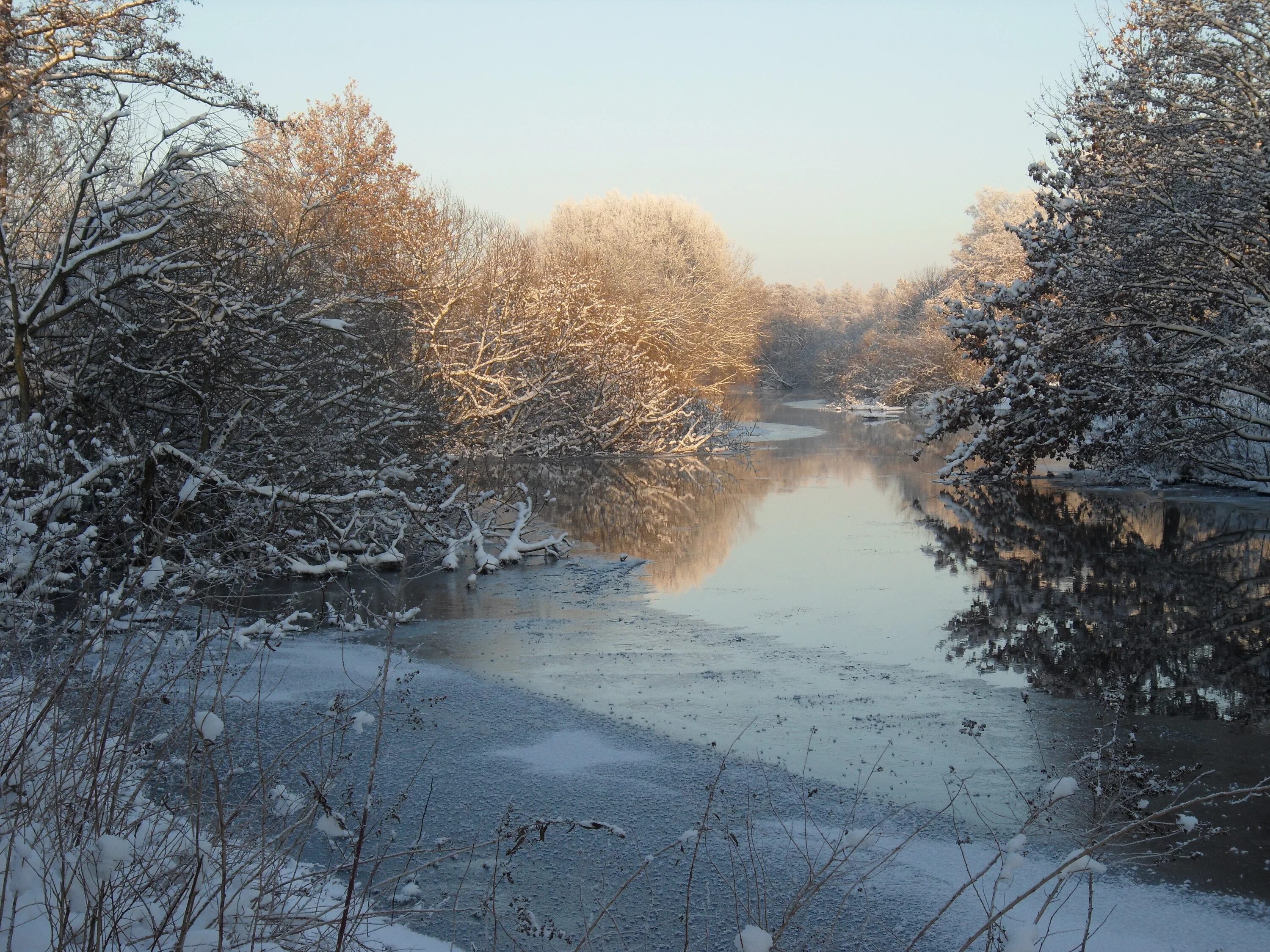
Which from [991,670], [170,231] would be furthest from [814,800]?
[170,231]

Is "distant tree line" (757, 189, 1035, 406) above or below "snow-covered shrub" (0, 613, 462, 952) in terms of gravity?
above

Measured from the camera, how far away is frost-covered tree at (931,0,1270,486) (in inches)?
643

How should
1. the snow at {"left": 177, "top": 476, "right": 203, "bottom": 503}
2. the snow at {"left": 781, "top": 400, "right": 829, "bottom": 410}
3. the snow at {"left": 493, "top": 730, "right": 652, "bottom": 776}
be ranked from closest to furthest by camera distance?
the snow at {"left": 493, "top": 730, "right": 652, "bottom": 776}
the snow at {"left": 177, "top": 476, "right": 203, "bottom": 503}
the snow at {"left": 781, "top": 400, "right": 829, "bottom": 410}

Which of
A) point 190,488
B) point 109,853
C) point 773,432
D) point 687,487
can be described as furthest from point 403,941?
point 773,432

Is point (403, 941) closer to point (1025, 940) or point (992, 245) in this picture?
point (1025, 940)

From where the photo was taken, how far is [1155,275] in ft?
57.1

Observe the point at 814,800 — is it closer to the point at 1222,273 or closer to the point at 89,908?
the point at 89,908

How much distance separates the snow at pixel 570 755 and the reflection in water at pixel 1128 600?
151 inches

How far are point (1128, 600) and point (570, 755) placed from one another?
7.75 metres

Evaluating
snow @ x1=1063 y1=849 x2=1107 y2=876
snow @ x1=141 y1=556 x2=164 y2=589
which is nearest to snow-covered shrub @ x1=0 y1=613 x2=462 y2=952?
snow @ x1=1063 y1=849 x2=1107 y2=876

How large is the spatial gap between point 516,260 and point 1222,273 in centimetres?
1912

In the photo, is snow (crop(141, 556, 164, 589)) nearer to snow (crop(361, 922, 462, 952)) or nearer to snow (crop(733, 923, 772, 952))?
snow (crop(361, 922, 462, 952))

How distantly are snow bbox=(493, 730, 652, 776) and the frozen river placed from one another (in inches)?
1.0

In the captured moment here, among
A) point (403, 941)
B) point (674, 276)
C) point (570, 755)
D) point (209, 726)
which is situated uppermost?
point (674, 276)
